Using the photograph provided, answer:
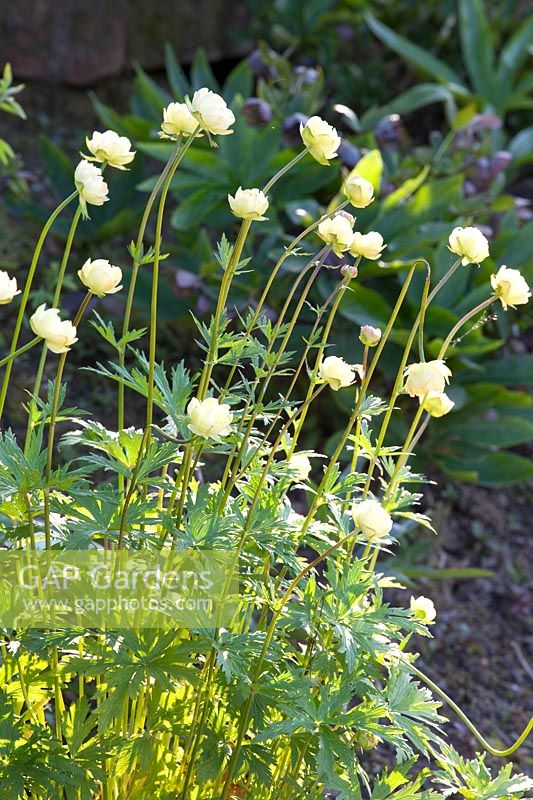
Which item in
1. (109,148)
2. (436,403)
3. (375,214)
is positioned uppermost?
(375,214)

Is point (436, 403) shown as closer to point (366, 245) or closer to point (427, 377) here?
point (427, 377)

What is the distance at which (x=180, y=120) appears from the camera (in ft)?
3.07

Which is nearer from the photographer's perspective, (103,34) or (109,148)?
→ (109,148)

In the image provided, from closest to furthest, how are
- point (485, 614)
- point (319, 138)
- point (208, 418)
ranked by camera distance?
point (208, 418)
point (319, 138)
point (485, 614)

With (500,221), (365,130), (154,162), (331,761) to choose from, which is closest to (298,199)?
(365,130)

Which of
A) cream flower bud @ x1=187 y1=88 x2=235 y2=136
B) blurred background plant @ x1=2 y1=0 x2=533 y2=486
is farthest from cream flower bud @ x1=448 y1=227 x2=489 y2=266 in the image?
blurred background plant @ x1=2 y1=0 x2=533 y2=486

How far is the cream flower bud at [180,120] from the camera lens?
93 cm

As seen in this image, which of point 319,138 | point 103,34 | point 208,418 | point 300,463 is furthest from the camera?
point 103,34

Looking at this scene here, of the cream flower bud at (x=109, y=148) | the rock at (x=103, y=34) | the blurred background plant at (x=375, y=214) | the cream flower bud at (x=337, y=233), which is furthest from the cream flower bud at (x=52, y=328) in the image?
the rock at (x=103, y=34)

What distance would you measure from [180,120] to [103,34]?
8.07 feet

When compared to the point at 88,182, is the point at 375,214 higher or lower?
higher

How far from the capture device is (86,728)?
1.01 meters

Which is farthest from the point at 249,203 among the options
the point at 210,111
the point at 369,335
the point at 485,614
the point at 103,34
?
the point at 103,34

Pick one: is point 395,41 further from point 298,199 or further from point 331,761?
point 331,761
